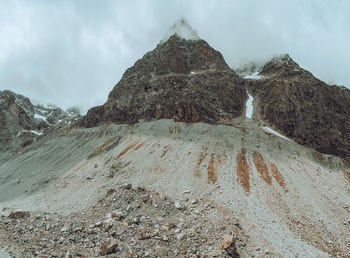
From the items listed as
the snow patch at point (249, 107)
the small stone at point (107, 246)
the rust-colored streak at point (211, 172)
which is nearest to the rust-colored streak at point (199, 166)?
the rust-colored streak at point (211, 172)

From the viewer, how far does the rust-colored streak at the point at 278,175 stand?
89.9 ft

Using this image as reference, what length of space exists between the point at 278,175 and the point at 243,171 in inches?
190

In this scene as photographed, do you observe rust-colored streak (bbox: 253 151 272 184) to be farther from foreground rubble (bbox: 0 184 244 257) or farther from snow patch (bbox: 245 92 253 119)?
snow patch (bbox: 245 92 253 119)

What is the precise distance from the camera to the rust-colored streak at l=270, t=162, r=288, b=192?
2741 cm

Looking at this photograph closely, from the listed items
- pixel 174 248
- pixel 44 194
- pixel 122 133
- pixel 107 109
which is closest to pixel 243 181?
pixel 174 248

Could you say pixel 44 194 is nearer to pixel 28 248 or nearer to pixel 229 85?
pixel 28 248

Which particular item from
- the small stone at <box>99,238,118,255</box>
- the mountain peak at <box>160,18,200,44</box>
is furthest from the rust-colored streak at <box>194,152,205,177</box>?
the mountain peak at <box>160,18,200,44</box>

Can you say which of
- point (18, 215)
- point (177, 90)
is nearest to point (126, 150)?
point (18, 215)

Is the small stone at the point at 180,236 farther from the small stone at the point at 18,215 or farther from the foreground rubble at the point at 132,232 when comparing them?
the small stone at the point at 18,215

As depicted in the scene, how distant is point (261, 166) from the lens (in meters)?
32.0

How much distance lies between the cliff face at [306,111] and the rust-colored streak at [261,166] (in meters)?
20.3

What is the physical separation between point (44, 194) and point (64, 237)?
23013 mm

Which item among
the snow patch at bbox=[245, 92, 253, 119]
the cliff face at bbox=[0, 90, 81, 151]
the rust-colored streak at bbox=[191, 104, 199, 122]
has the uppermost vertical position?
the snow patch at bbox=[245, 92, 253, 119]

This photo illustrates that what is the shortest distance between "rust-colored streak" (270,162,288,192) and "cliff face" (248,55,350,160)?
21767mm
